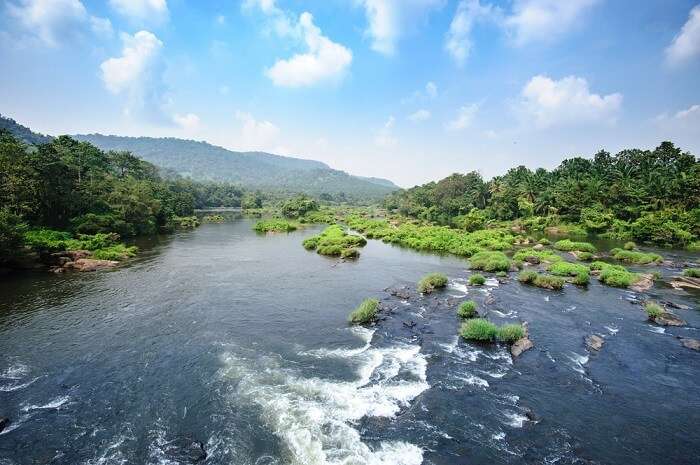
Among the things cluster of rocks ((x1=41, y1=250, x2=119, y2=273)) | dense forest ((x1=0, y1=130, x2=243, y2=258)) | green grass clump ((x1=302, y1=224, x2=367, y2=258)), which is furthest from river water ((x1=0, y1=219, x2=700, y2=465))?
green grass clump ((x1=302, y1=224, x2=367, y2=258))

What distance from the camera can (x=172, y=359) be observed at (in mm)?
23828

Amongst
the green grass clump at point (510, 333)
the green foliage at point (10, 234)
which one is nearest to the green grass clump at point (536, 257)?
the green grass clump at point (510, 333)

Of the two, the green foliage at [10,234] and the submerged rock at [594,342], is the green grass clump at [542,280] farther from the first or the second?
the green foliage at [10,234]

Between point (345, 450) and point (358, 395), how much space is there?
4082 mm

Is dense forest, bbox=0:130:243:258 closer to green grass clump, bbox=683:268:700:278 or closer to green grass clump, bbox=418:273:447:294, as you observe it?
green grass clump, bbox=418:273:447:294

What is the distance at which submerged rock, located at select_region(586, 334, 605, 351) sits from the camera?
25.9m

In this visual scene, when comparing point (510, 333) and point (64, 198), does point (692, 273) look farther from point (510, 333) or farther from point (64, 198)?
point (64, 198)

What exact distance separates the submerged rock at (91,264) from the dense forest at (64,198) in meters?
6.13

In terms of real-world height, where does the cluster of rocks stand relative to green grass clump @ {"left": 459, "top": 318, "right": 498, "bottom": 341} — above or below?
below

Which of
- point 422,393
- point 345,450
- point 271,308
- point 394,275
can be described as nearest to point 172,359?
point 271,308

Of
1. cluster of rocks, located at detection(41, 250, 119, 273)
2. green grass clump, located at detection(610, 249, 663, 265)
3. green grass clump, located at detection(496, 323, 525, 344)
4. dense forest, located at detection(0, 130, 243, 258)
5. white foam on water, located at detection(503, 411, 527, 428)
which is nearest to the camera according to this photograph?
white foam on water, located at detection(503, 411, 527, 428)

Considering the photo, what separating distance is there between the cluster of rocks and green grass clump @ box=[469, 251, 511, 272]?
151ft

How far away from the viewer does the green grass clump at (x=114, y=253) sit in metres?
49.9

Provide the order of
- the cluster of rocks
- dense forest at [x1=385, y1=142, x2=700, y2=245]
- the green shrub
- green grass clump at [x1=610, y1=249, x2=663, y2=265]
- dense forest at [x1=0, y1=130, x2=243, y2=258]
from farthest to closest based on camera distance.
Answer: dense forest at [x1=385, y1=142, x2=700, y2=245] < green grass clump at [x1=610, y1=249, x2=663, y2=265] < the cluster of rocks < dense forest at [x1=0, y1=130, x2=243, y2=258] < the green shrub
